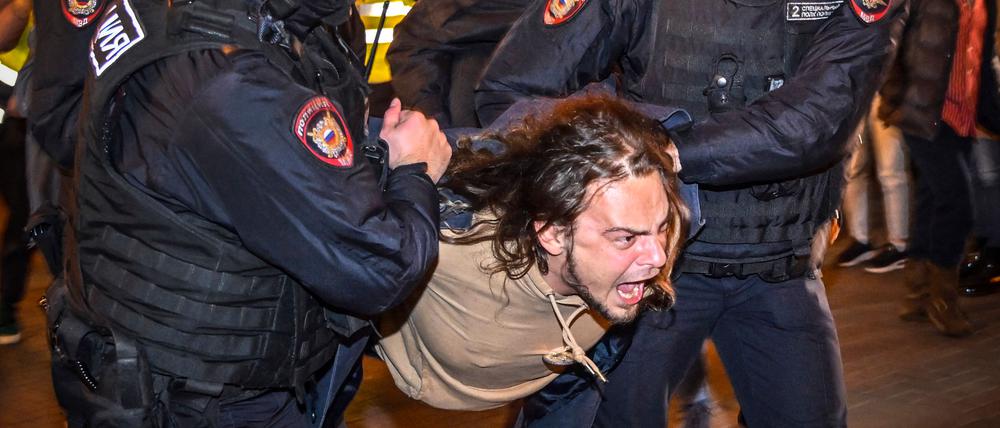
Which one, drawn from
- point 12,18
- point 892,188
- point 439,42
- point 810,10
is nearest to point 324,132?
point 810,10

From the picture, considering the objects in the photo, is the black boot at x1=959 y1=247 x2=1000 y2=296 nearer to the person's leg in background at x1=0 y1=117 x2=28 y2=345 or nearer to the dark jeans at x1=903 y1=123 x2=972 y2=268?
the dark jeans at x1=903 y1=123 x2=972 y2=268

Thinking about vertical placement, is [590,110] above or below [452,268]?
above

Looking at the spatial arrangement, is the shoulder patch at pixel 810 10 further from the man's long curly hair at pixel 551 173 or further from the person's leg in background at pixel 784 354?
the person's leg in background at pixel 784 354

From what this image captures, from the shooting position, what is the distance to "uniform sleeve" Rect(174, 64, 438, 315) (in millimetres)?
1978

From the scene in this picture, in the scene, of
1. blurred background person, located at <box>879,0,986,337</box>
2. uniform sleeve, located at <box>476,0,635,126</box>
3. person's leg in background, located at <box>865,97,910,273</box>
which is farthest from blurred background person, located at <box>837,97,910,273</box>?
uniform sleeve, located at <box>476,0,635,126</box>

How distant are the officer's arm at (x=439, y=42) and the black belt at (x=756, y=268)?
120 cm

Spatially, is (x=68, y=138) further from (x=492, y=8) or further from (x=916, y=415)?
(x=916, y=415)

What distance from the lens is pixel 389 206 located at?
2.15m

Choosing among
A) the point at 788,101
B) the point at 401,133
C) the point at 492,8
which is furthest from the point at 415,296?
the point at 492,8

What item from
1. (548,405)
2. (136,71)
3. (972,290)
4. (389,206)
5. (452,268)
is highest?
(136,71)

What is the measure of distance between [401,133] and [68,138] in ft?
2.17

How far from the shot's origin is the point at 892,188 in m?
6.31

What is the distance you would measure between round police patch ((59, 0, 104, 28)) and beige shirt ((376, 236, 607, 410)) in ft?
2.64

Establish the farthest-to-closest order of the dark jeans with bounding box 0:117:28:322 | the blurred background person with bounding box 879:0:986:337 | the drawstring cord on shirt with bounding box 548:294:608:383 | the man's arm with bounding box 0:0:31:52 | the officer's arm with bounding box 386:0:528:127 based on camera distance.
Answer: the blurred background person with bounding box 879:0:986:337 → the dark jeans with bounding box 0:117:28:322 → the man's arm with bounding box 0:0:31:52 → the officer's arm with bounding box 386:0:528:127 → the drawstring cord on shirt with bounding box 548:294:608:383
